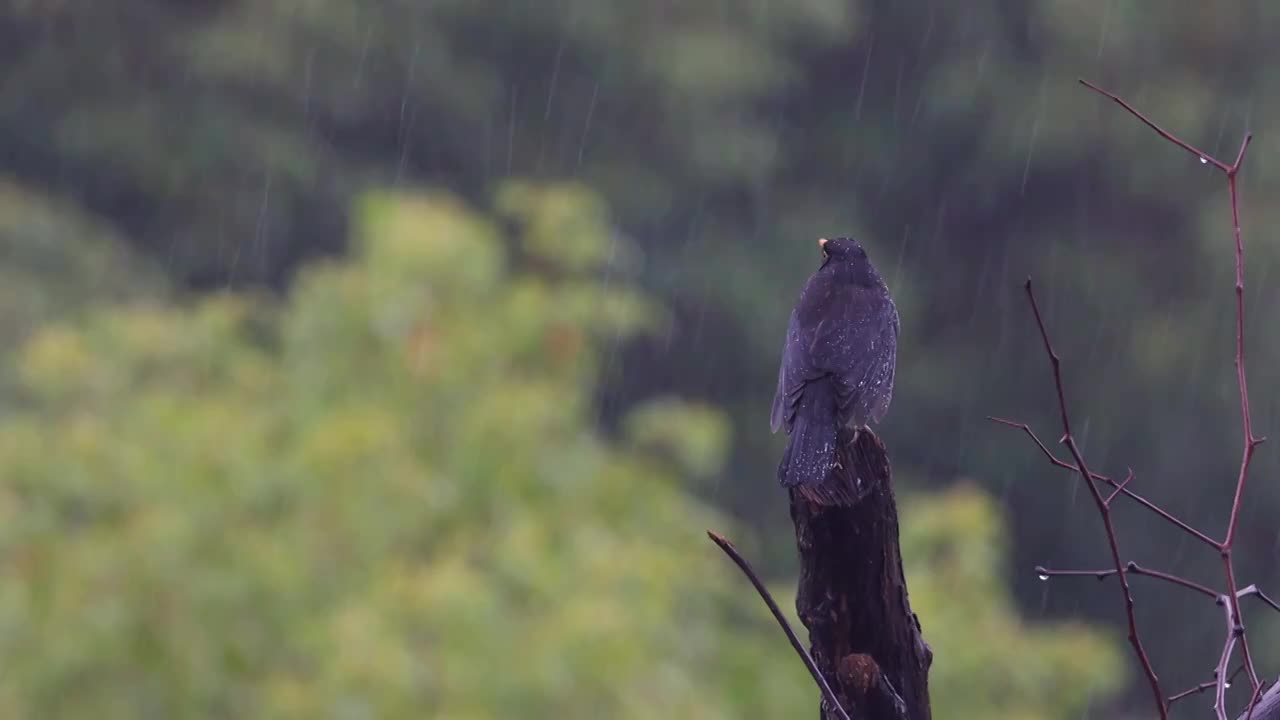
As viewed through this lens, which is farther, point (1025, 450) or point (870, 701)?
point (1025, 450)

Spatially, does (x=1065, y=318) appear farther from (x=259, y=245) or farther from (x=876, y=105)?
(x=259, y=245)

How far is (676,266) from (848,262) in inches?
302

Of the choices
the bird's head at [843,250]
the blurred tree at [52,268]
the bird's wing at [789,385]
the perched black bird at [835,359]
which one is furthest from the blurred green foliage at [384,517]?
the bird's wing at [789,385]

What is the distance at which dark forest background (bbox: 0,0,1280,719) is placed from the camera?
7.35 meters

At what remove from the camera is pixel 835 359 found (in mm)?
3873

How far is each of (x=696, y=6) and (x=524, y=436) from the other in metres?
6.20

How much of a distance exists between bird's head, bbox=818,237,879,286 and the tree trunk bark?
1.89m

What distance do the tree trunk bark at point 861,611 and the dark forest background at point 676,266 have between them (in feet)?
13.8

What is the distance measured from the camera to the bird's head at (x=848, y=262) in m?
4.47

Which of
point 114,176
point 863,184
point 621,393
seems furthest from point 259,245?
point 863,184

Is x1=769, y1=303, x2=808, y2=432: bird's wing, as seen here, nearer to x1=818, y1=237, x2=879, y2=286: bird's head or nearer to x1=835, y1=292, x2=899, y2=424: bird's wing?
x1=835, y1=292, x2=899, y2=424: bird's wing

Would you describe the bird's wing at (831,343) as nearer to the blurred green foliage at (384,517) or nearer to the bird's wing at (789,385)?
the bird's wing at (789,385)

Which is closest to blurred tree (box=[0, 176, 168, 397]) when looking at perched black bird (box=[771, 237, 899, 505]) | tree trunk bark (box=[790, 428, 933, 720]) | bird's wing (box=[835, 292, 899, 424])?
perched black bird (box=[771, 237, 899, 505])

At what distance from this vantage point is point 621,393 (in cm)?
1248
